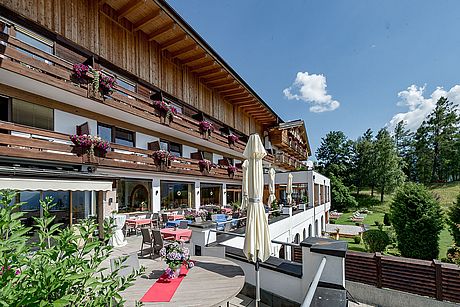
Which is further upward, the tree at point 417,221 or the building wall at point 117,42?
the building wall at point 117,42

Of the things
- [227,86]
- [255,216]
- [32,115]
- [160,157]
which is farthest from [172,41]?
[255,216]

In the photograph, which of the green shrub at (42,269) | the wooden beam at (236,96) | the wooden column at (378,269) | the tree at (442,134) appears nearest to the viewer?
the green shrub at (42,269)

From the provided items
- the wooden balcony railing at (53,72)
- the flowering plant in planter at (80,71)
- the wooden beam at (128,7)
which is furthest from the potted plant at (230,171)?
the flowering plant in planter at (80,71)

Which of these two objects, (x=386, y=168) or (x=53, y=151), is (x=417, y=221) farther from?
(x=386, y=168)

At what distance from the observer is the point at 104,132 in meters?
13.3

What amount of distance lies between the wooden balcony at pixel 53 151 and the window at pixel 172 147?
3017mm

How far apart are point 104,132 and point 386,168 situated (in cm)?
5036

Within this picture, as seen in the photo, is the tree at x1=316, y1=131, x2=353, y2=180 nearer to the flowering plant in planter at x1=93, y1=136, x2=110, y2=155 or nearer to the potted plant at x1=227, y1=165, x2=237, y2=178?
the potted plant at x1=227, y1=165, x2=237, y2=178

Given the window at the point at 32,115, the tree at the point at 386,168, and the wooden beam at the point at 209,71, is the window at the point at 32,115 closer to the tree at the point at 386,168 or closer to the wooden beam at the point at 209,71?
the wooden beam at the point at 209,71

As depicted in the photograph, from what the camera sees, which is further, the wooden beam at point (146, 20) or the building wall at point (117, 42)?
the wooden beam at point (146, 20)

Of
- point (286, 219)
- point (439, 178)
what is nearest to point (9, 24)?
point (286, 219)

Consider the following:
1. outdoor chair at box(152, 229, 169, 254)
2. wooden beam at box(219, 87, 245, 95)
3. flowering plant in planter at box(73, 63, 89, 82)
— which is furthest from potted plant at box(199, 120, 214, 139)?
outdoor chair at box(152, 229, 169, 254)

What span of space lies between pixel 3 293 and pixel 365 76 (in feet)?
86.8

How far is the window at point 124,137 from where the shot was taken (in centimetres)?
1394
